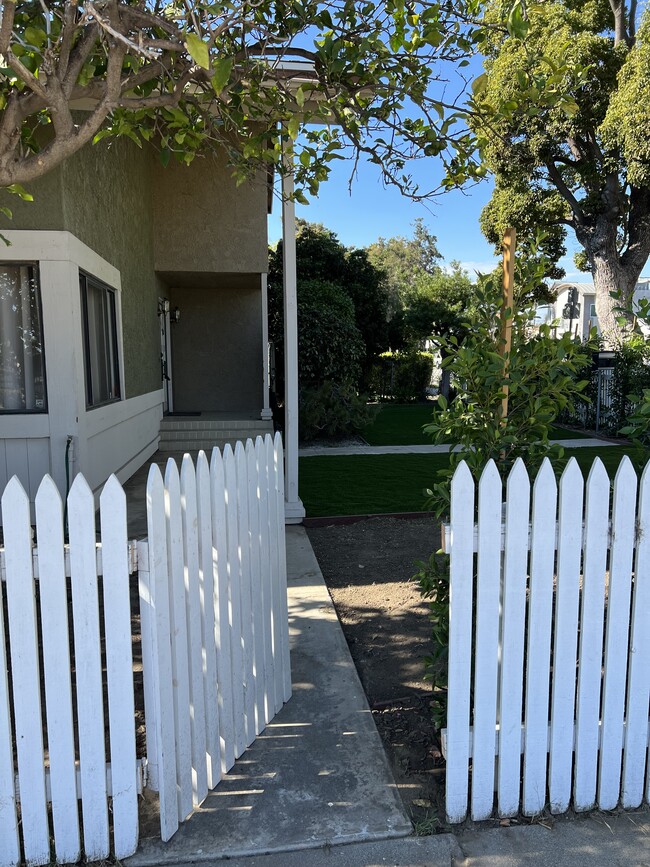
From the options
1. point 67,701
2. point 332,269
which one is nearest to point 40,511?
point 67,701

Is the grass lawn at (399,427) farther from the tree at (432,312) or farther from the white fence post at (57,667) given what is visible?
the white fence post at (57,667)

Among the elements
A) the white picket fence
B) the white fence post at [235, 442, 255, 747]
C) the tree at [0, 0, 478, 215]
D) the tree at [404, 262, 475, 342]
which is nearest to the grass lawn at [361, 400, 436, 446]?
the tree at [404, 262, 475, 342]

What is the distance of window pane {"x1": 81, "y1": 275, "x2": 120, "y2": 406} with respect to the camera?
654 centimetres

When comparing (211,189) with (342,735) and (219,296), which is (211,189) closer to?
(219,296)

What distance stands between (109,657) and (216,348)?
37.8ft

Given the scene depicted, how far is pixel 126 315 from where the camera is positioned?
835 cm

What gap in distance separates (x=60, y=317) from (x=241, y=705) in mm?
4361

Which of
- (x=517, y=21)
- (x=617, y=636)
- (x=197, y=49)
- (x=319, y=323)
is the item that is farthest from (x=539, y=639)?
(x=319, y=323)

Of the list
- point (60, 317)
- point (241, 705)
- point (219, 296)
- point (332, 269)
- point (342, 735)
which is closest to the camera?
point (241, 705)

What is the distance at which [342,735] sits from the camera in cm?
288

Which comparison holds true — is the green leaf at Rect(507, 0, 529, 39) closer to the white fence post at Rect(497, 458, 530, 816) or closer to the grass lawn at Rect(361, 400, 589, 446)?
the white fence post at Rect(497, 458, 530, 816)

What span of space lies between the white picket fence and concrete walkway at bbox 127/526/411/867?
368mm

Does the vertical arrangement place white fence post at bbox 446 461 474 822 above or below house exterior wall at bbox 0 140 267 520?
below

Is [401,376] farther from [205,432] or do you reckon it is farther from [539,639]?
[539,639]
